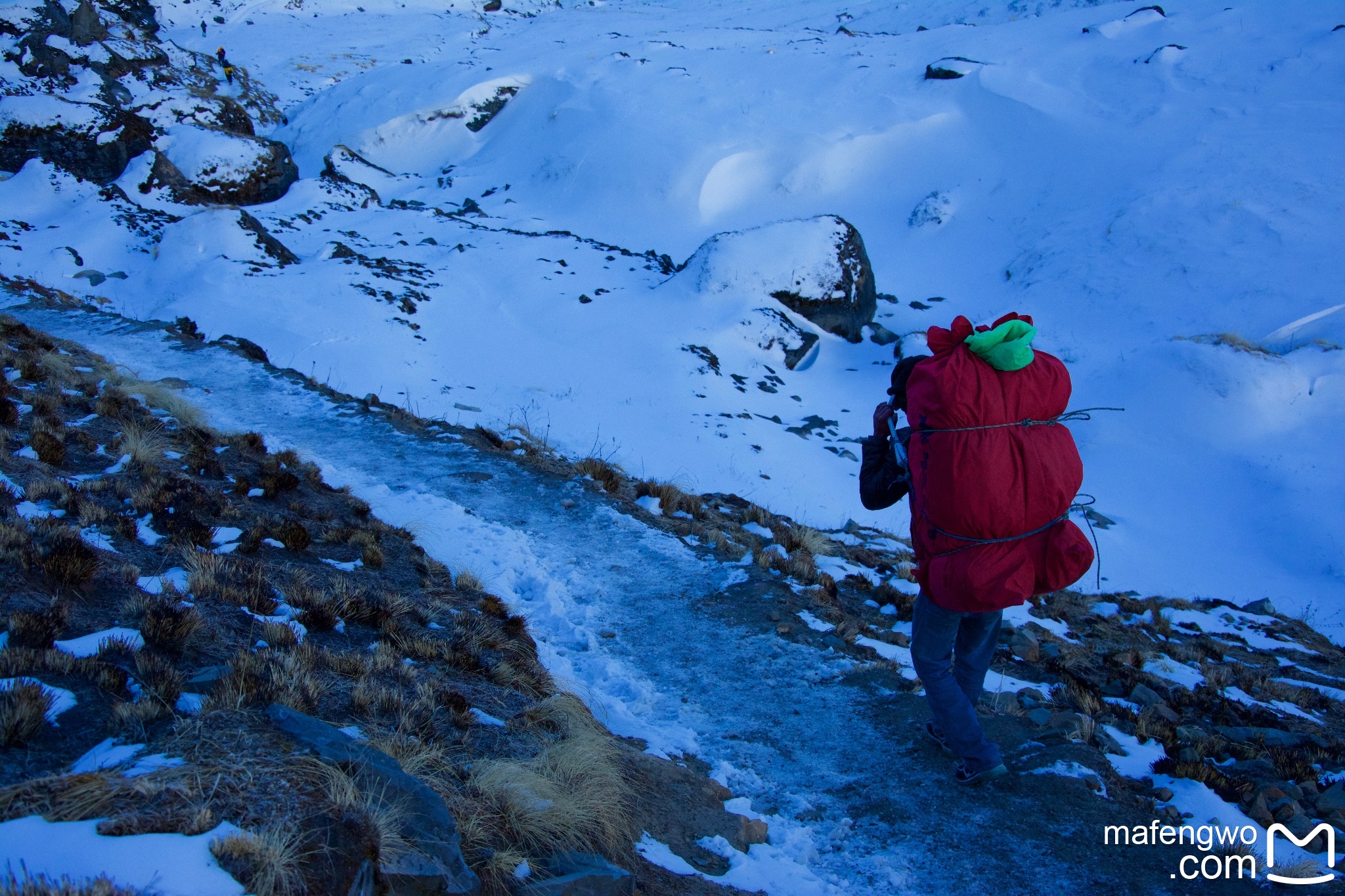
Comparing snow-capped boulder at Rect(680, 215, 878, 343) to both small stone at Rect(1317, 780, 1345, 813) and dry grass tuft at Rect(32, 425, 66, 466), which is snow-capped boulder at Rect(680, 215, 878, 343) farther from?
small stone at Rect(1317, 780, 1345, 813)

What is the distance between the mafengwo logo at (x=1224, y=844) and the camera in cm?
298

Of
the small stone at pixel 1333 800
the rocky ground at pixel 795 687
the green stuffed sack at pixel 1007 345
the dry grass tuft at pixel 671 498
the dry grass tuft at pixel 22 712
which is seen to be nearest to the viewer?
the dry grass tuft at pixel 22 712

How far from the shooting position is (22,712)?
239cm

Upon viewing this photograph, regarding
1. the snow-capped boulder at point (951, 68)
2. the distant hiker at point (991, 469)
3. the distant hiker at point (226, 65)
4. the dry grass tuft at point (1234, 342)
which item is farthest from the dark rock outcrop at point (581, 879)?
the distant hiker at point (226, 65)

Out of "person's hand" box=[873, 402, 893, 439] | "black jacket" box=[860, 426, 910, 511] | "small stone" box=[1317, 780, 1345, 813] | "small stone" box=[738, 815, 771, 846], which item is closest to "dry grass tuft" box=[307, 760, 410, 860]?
"small stone" box=[738, 815, 771, 846]

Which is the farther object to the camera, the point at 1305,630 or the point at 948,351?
the point at 1305,630

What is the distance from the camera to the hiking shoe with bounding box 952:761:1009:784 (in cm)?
363

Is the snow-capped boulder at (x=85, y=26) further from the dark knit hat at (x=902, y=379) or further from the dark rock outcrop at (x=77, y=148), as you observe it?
the dark knit hat at (x=902, y=379)

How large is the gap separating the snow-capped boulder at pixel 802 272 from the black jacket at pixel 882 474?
46.4 ft

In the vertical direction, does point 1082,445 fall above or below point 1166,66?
below

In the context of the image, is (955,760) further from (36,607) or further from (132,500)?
(132,500)

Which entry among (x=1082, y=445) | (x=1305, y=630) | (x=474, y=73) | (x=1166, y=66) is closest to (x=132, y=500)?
(x=1305, y=630)

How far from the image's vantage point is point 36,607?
132 inches

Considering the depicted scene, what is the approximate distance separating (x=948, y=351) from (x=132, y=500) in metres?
5.29
